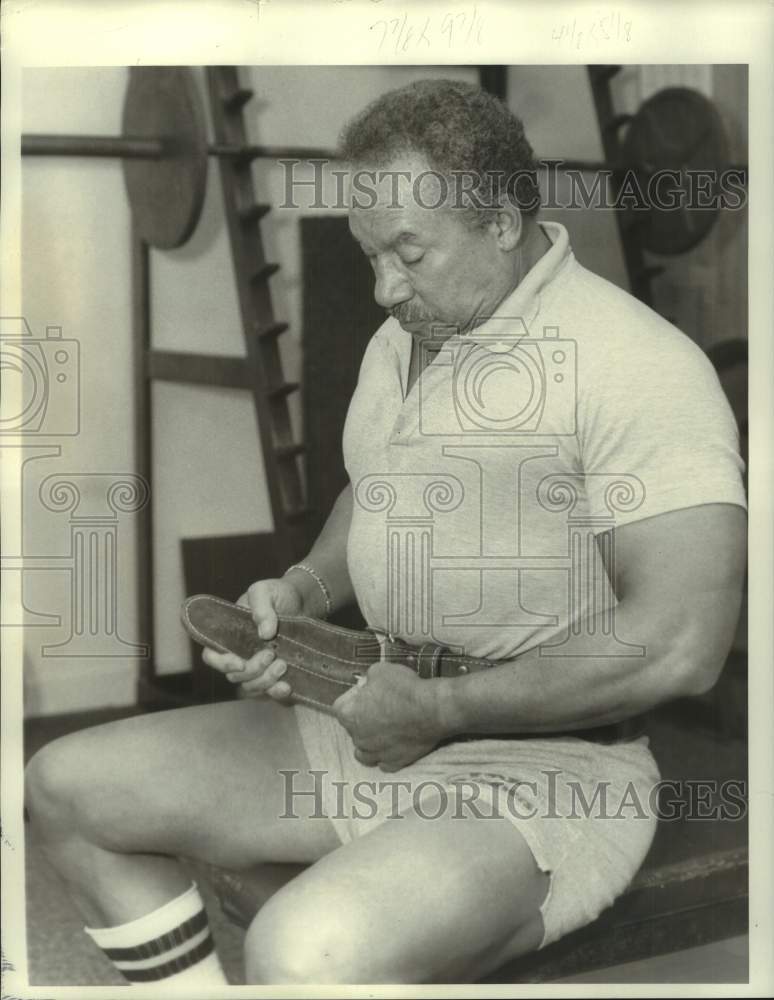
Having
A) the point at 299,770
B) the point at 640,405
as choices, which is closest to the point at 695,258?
the point at 640,405

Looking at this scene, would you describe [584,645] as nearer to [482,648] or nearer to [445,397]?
[482,648]

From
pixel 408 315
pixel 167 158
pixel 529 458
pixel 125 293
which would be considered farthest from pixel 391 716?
pixel 167 158

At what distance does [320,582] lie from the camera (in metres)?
1.13

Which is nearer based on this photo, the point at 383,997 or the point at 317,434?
the point at 383,997

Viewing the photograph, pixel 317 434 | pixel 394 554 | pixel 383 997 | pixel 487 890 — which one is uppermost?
pixel 317 434

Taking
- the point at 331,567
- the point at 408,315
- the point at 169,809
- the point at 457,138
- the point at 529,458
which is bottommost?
the point at 169,809

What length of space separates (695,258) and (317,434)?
17.4 inches

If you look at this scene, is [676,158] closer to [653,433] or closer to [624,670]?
[653,433]

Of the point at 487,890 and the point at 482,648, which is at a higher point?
the point at 482,648

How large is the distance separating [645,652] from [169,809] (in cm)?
48

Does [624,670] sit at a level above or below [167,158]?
below

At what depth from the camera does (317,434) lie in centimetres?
117

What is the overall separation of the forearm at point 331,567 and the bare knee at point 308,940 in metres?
0.28

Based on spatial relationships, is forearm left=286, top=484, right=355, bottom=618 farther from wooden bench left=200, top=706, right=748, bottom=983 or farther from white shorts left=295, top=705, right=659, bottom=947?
wooden bench left=200, top=706, right=748, bottom=983
